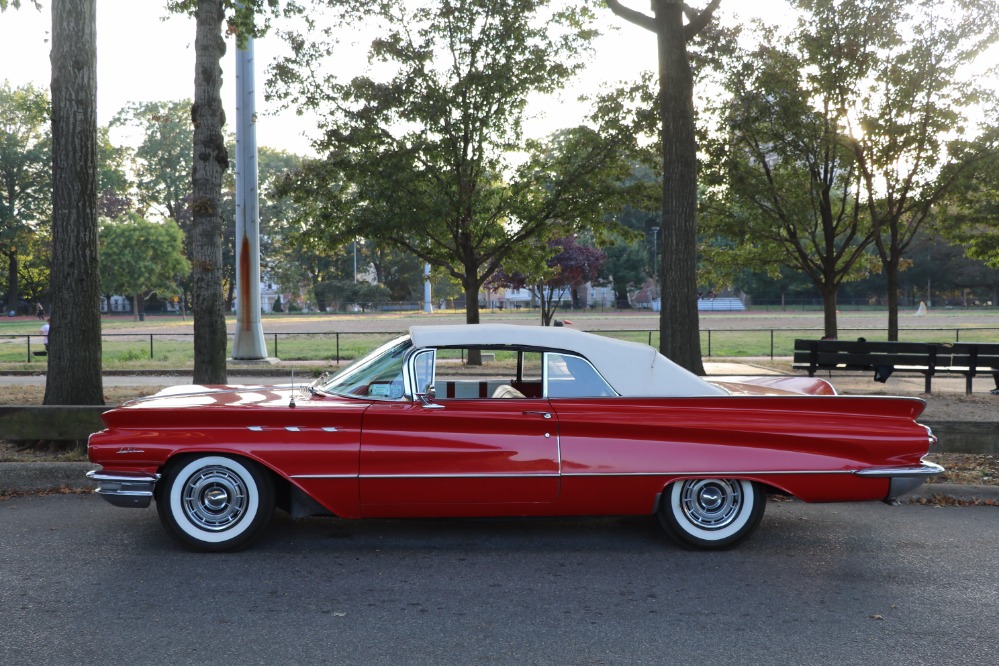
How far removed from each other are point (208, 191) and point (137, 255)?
61.6 meters

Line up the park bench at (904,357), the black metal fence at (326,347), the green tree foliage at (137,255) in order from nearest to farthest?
the park bench at (904,357), the black metal fence at (326,347), the green tree foliage at (137,255)

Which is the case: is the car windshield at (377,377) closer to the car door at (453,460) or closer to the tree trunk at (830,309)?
the car door at (453,460)

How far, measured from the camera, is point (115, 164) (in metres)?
72.6

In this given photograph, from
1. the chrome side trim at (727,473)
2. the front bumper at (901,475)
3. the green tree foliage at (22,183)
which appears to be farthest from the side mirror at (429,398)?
the green tree foliage at (22,183)

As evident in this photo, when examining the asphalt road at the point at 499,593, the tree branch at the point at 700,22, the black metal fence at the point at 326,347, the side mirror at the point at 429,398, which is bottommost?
the asphalt road at the point at 499,593

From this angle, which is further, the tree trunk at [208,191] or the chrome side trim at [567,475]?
the tree trunk at [208,191]

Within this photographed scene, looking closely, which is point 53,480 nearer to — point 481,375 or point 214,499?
point 214,499

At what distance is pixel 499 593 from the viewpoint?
4477mm

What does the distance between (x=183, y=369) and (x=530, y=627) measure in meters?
16.4

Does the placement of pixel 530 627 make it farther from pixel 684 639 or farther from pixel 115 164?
pixel 115 164

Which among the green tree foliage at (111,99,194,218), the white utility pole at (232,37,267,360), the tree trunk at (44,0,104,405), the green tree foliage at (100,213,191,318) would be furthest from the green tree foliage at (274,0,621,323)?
the green tree foliage at (111,99,194,218)

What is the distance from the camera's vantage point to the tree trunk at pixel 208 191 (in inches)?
366

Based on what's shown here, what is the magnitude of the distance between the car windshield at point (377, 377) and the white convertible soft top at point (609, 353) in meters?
0.15

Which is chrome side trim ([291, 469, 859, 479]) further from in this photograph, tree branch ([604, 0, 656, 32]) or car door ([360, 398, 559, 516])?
tree branch ([604, 0, 656, 32])
